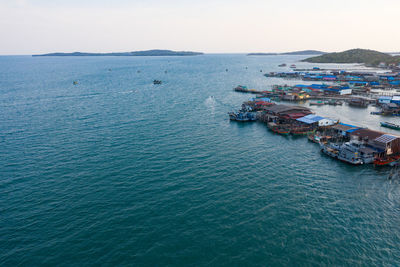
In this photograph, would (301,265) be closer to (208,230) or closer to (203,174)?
(208,230)

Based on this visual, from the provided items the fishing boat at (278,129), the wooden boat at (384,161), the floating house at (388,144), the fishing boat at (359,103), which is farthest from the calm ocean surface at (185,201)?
the fishing boat at (359,103)

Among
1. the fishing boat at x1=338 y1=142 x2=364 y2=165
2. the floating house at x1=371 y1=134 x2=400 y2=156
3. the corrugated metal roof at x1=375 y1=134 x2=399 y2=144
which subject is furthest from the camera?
the corrugated metal roof at x1=375 y1=134 x2=399 y2=144

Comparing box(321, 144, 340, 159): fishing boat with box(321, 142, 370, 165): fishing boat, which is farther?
box(321, 144, 340, 159): fishing boat

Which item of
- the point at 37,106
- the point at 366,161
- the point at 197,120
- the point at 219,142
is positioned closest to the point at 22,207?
the point at 219,142

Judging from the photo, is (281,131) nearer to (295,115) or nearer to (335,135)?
(295,115)

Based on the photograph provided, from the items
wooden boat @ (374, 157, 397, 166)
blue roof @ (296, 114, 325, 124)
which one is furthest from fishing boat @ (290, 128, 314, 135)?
wooden boat @ (374, 157, 397, 166)

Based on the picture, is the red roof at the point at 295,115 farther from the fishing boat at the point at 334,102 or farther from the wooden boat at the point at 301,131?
the fishing boat at the point at 334,102

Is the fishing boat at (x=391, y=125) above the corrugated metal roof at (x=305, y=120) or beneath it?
beneath

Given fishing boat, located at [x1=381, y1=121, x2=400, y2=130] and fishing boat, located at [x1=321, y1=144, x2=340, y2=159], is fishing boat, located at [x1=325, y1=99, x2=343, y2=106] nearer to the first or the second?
fishing boat, located at [x1=381, y1=121, x2=400, y2=130]
